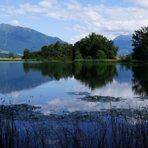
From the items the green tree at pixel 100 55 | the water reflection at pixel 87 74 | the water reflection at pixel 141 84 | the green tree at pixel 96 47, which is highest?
the green tree at pixel 96 47

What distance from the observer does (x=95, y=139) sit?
10500 mm

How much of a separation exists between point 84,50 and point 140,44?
1159 inches

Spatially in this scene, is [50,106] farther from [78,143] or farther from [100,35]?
[100,35]

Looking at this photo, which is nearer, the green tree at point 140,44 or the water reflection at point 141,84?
the water reflection at point 141,84

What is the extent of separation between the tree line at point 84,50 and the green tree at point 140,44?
17.2 m

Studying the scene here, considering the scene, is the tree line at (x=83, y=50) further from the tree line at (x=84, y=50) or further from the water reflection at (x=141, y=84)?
the water reflection at (x=141, y=84)

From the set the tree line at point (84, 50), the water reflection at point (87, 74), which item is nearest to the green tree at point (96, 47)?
the tree line at point (84, 50)

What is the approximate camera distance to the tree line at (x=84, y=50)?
428ft

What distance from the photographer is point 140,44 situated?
10931cm

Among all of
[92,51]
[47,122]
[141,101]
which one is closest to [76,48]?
[92,51]

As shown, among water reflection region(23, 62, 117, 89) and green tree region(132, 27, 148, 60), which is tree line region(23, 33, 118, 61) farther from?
water reflection region(23, 62, 117, 89)

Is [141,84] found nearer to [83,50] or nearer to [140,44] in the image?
[140,44]

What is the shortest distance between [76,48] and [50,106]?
371 ft

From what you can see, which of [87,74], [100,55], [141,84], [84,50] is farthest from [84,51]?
[141,84]
